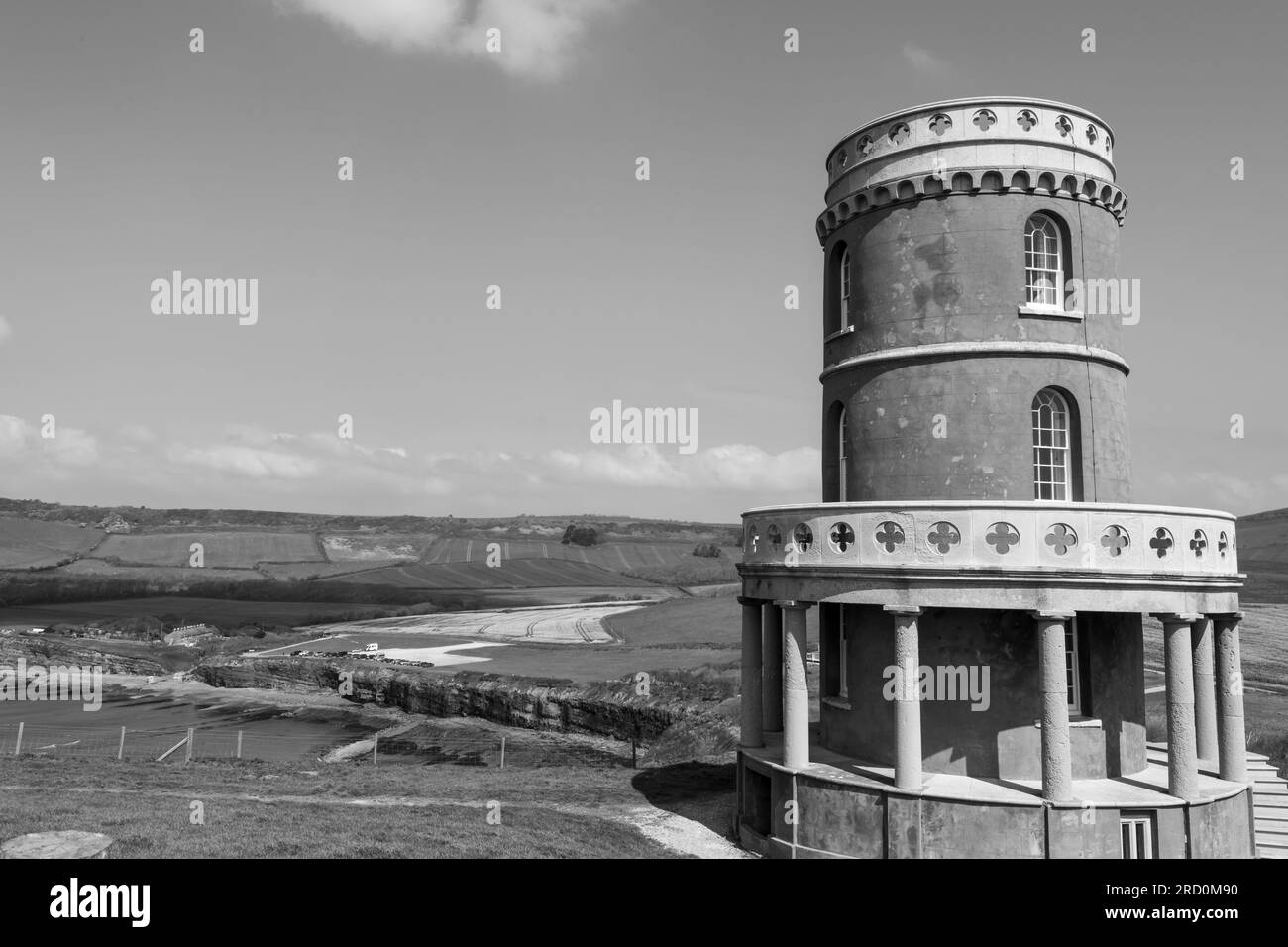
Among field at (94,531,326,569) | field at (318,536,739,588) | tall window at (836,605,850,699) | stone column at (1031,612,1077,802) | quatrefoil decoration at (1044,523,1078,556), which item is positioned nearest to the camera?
stone column at (1031,612,1077,802)

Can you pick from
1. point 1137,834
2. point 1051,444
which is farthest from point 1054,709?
point 1051,444

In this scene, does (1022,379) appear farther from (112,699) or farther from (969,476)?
(112,699)

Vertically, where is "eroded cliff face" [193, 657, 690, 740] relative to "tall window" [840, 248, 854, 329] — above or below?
below

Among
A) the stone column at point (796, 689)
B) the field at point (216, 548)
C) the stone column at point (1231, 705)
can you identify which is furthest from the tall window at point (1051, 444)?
the field at point (216, 548)

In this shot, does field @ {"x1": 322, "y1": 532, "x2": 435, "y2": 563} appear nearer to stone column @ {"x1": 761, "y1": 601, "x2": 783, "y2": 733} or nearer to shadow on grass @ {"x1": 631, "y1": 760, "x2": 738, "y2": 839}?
shadow on grass @ {"x1": 631, "y1": 760, "x2": 738, "y2": 839}

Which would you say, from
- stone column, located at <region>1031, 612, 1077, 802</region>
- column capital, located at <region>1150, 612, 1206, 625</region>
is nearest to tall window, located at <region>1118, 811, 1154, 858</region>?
stone column, located at <region>1031, 612, 1077, 802</region>

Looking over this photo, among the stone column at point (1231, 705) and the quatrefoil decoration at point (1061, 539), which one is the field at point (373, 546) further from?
the quatrefoil decoration at point (1061, 539)

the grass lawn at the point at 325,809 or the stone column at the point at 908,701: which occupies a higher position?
the stone column at the point at 908,701

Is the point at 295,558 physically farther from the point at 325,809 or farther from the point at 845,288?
the point at 845,288
